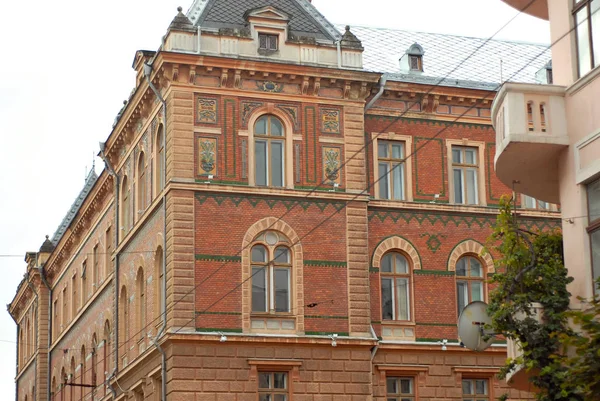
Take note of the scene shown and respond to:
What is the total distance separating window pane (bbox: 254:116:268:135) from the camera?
128 feet

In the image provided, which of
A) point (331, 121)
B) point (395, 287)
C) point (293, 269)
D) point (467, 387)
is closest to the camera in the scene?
point (293, 269)

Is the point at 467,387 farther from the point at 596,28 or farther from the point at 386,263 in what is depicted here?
the point at 596,28

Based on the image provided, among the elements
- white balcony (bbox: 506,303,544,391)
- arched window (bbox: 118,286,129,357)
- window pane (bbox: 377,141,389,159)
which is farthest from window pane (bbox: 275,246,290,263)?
white balcony (bbox: 506,303,544,391)

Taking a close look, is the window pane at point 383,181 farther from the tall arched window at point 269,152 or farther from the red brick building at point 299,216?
the tall arched window at point 269,152

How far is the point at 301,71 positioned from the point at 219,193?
4.50 m

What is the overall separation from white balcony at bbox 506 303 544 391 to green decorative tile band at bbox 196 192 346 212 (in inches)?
651

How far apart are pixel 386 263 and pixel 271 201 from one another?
427 centimetres

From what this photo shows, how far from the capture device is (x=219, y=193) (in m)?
37.9

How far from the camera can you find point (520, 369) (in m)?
21.3

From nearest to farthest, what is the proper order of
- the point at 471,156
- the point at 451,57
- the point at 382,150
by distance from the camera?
the point at 382,150 < the point at 471,156 < the point at 451,57

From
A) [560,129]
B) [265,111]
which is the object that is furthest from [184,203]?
[560,129]

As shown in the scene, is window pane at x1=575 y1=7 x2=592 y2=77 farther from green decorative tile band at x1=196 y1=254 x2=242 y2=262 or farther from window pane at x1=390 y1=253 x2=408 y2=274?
window pane at x1=390 y1=253 x2=408 y2=274

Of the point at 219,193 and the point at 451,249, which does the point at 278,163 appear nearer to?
the point at 219,193

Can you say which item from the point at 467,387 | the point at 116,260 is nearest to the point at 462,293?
the point at 467,387
